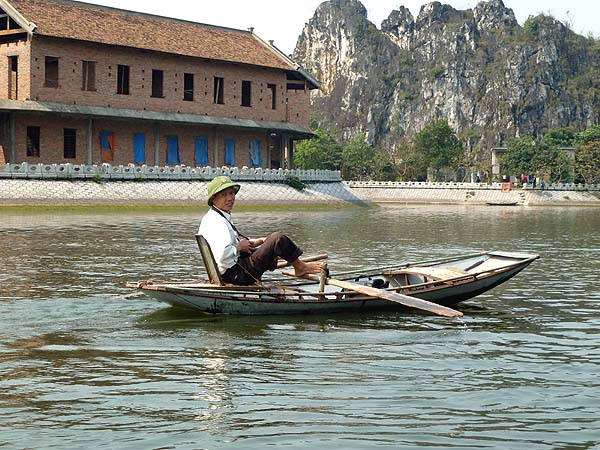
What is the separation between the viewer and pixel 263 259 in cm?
1339

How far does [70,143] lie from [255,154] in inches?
520

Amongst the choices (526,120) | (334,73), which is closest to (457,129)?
(526,120)

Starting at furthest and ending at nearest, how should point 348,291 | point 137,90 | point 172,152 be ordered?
point 172,152 < point 137,90 < point 348,291

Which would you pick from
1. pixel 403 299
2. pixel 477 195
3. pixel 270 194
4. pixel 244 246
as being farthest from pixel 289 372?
pixel 477 195

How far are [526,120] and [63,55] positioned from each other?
10037 centimetres

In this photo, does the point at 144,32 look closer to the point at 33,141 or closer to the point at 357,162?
the point at 33,141

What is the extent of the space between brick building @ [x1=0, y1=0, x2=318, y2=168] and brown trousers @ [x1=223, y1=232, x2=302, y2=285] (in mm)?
35478

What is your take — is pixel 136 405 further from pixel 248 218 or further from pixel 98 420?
pixel 248 218

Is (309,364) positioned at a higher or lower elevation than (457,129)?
lower

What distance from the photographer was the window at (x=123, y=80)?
169 feet

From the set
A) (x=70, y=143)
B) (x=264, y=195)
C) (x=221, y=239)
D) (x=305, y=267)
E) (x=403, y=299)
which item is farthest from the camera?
(x=264, y=195)

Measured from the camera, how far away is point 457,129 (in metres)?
144

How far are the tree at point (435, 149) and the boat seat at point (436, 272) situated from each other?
278 ft

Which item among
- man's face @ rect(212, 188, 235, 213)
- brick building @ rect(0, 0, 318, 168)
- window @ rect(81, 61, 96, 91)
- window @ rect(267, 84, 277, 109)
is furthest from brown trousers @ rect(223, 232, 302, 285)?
window @ rect(267, 84, 277, 109)
